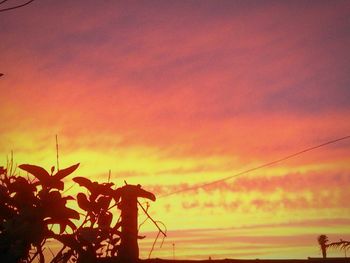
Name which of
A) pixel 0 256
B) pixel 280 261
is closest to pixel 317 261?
pixel 280 261

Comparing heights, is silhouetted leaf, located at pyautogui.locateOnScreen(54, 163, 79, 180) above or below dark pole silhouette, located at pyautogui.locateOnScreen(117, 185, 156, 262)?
above

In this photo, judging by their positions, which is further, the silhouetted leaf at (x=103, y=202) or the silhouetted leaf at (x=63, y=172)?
the silhouetted leaf at (x=103, y=202)

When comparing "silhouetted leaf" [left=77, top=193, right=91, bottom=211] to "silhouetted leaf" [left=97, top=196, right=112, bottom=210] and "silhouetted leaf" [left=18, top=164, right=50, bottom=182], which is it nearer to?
"silhouetted leaf" [left=97, top=196, right=112, bottom=210]

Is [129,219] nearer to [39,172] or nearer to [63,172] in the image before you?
[63,172]

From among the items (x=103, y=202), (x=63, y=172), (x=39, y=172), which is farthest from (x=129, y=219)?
(x=39, y=172)

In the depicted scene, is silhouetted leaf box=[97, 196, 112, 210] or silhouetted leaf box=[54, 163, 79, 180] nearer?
silhouetted leaf box=[54, 163, 79, 180]

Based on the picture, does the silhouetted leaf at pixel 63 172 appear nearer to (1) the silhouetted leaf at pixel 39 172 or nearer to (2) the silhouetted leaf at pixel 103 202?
(1) the silhouetted leaf at pixel 39 172

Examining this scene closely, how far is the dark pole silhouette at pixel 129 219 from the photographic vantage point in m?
3.88

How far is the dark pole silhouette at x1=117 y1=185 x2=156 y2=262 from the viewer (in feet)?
12.7

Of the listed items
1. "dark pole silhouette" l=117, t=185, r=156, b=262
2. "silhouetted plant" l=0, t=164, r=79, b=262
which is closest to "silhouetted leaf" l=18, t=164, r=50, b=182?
"silhouetted plant" l=0, t=164, r=79, b=262

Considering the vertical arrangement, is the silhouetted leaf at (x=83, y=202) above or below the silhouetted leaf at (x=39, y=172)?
below

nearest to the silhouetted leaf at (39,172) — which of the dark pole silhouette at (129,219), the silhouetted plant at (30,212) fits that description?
the silhouetted plant at (30,212)

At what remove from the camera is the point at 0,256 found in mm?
3604

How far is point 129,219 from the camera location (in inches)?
156
